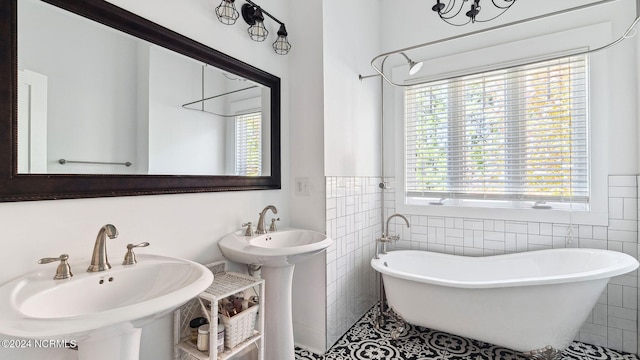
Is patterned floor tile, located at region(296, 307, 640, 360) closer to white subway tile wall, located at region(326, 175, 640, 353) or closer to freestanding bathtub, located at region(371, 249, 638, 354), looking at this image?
white subway tile wall, located at region(326, 175, 640, 353)

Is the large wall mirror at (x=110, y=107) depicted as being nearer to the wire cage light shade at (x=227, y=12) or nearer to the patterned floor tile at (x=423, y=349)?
the wire cage light shade at (x=227, y=12)

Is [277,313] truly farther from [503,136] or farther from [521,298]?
[503,136]

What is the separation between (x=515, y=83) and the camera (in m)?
2.31

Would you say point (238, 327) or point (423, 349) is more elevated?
point (238, 327)

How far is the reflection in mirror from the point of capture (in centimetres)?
101

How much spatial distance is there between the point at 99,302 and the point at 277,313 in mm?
919

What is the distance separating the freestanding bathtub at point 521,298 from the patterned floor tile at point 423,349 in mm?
232

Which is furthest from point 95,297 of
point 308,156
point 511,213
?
point 511,213

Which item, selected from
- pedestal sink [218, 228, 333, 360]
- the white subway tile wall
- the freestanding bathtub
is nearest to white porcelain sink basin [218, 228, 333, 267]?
pedestal sink [218, 228, 333, 360]

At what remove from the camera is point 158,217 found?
1.35 metres

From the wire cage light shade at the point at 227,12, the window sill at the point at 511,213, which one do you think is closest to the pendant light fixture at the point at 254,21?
the wire cage light shade at the point at 227,12

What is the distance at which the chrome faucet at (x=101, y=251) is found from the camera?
3.36 ft

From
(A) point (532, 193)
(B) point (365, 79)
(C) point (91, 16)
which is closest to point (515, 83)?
(A) point (532, 193)

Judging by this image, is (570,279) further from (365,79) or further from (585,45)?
(365,79)
